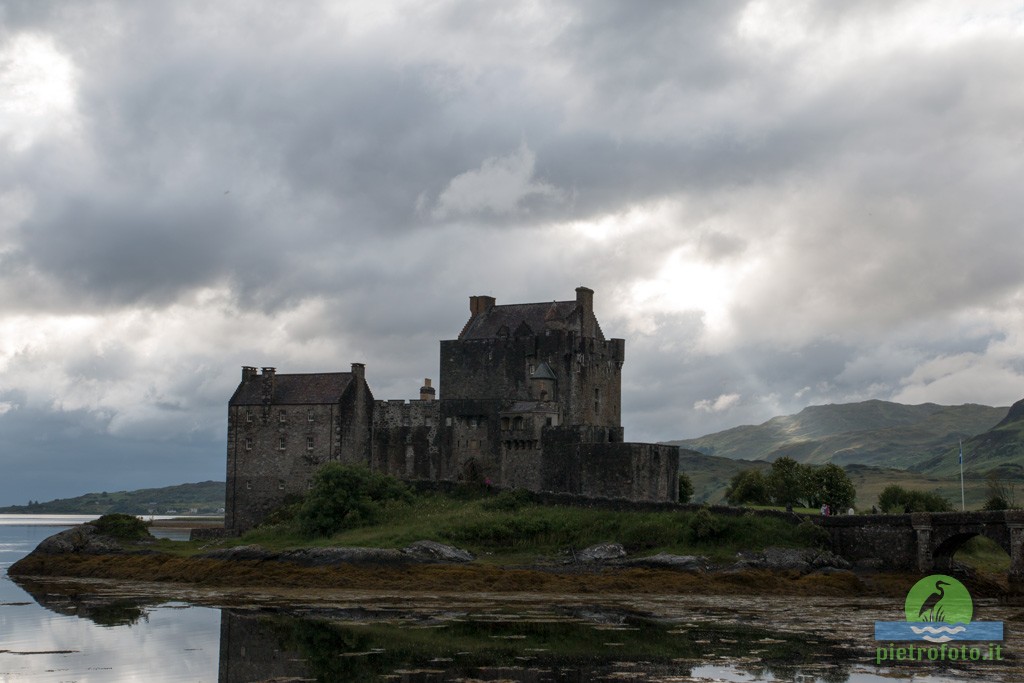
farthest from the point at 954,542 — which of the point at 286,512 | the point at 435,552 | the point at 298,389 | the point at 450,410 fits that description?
the point at 298,389

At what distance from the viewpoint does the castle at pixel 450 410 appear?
7256 cm

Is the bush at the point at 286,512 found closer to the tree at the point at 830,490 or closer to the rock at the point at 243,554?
the rock at the point at 243,554

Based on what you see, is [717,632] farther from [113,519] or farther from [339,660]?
[113,519]

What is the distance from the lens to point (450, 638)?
37906 mm

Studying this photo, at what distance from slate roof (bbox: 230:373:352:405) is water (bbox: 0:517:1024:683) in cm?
2339

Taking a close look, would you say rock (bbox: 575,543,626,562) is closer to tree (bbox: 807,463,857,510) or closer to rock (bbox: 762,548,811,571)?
rock (bbox: 762,548,811,571)

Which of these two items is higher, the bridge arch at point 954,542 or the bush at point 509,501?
the bush at point 509,501

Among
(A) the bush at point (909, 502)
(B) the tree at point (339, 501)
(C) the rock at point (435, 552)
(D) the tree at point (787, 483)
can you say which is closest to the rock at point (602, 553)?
(C) the rock at point (435, 552)

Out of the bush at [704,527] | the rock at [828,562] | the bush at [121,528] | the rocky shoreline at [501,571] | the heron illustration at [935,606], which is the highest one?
the bush at [704,527]

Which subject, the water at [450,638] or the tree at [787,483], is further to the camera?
the tree at [787,483]

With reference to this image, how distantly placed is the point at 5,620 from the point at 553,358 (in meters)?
37.0

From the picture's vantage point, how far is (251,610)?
47.1 m

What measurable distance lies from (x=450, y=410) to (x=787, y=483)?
71.9 ft

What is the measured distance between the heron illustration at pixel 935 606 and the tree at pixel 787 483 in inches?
812
